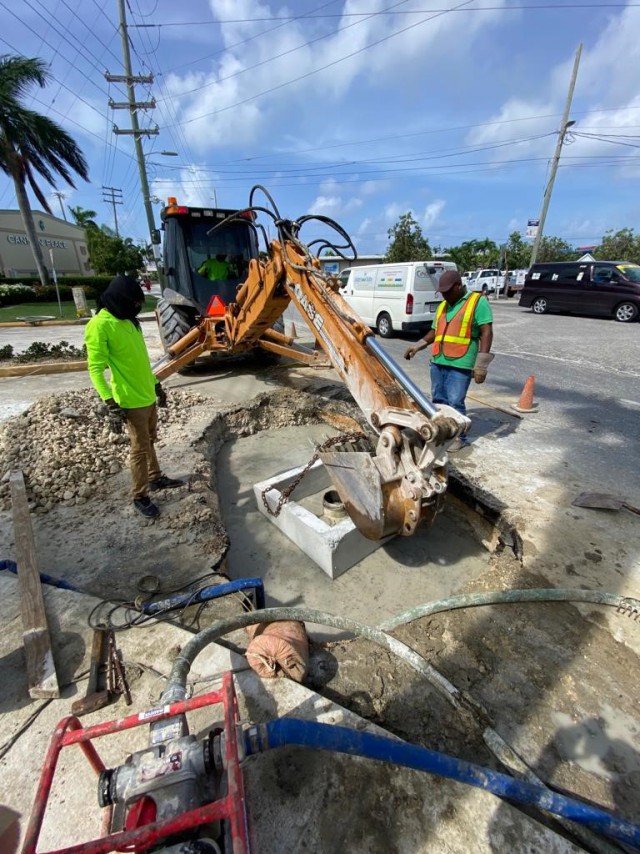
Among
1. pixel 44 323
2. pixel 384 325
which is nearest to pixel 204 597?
pixel 384 325

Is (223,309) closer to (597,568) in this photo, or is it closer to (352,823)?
(597,568)

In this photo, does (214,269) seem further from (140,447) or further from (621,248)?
(621,248)

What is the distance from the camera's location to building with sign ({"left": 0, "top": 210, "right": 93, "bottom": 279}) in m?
32.5

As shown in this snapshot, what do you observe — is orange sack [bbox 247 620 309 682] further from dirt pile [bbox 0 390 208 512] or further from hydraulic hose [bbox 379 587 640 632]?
dirt pile [bbox 0 390 208 512]

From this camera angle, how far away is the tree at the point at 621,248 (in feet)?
119

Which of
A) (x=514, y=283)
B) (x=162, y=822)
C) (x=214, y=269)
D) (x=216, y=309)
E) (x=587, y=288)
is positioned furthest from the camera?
(x=514, y=283)

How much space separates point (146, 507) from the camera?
3.20m

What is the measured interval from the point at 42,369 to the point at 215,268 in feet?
12.3

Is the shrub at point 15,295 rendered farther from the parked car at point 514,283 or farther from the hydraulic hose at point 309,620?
the parked car at point 514,283

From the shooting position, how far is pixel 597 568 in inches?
104

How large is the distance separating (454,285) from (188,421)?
338cm

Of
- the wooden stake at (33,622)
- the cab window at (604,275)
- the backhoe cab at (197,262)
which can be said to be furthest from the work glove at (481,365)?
the cab window at (604,275)

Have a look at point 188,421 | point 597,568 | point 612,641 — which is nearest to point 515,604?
point 612,641

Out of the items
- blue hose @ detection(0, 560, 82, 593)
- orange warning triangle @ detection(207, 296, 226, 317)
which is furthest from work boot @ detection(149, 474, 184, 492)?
orange warning triangle @ detection(207, 296, 226, 317)
